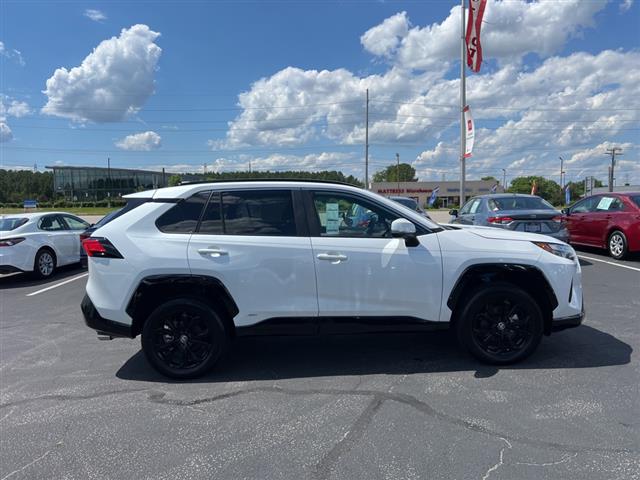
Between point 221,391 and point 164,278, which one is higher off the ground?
point 164,278

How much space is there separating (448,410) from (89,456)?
2.55m

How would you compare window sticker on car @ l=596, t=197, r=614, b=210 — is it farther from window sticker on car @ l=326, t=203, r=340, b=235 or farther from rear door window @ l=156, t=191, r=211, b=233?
rear door window @ l=156, t=191, r=211, b=233

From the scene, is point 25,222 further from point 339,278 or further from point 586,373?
point 586,373

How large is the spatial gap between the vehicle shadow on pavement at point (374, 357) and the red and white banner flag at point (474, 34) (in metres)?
17.4

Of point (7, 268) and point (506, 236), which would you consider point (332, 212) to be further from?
point (7, 268)

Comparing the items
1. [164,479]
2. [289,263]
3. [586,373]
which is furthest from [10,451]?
[586,373]

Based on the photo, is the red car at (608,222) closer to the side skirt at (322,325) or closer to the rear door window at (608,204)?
the rear door window at (608,204)

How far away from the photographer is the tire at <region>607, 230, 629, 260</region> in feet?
33.1

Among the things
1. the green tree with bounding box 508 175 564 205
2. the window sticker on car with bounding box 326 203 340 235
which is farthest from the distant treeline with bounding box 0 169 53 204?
the green tree with bounding box 508 175 564 205

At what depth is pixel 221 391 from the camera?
→ 3838mm

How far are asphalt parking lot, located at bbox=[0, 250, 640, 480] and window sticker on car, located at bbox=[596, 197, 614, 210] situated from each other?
6.63m

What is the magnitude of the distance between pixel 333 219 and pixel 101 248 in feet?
6.92

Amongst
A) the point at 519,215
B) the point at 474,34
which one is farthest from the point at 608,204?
the point at 474,34

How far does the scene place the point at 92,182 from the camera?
90.4 metres
